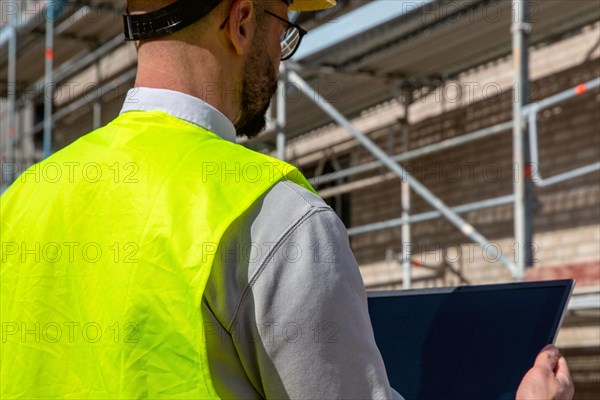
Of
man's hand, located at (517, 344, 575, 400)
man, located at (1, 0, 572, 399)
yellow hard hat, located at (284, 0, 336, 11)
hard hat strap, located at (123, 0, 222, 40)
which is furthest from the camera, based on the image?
yellow hard hat, located at (284, 0, 336, 11)

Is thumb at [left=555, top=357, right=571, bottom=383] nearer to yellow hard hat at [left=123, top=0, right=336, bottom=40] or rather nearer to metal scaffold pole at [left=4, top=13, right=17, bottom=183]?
yellow hard hat at [left=123, top=0, right=336, bottom=40]

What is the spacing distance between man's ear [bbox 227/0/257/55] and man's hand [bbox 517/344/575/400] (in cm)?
65

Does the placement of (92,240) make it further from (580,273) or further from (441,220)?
(441,220)

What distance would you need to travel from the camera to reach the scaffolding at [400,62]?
5.80m

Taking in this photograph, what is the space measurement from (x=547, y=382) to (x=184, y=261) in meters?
0.53

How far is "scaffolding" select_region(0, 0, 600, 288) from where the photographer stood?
19.0ft

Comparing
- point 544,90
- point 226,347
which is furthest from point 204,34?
point 544,90

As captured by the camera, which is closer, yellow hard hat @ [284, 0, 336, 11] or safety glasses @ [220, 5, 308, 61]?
safety glasses @ [220, 5, 308, 61]

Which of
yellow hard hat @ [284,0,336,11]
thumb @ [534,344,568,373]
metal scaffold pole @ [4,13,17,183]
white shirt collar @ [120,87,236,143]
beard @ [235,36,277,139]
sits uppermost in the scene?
metal scaffold pole @ [4,13,17,183]

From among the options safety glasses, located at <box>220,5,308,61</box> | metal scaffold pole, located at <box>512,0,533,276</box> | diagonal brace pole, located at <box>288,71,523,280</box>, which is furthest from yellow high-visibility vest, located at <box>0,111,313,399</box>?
metal scaffold pole, located at <box>512,0,533,276</box>

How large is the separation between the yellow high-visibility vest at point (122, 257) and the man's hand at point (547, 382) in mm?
419

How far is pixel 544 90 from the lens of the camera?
700cm

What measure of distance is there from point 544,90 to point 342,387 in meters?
6.16

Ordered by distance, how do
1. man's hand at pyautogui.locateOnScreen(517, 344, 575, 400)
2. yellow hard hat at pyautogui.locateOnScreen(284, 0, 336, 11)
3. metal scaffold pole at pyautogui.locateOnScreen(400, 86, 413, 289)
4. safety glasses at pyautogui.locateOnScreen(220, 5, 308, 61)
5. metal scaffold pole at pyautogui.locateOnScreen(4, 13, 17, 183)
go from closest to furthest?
1. man's hand at pyautogui.locateOnScreen(517, 344, 575, 400)
2. safety glasses at pyautogui.locateOnScreen(220, 5, 308, 61)
3. yellow hard hat at pyautogui.locateOnScreen(284, 0, 336, 11)
4. metal scaffold pole at pyautogui.locateOnScreen(400, 86, 413, 289)
5. metal scaffold pole at pyautogui.locateOnScreen(4, 13, 17, 183)
